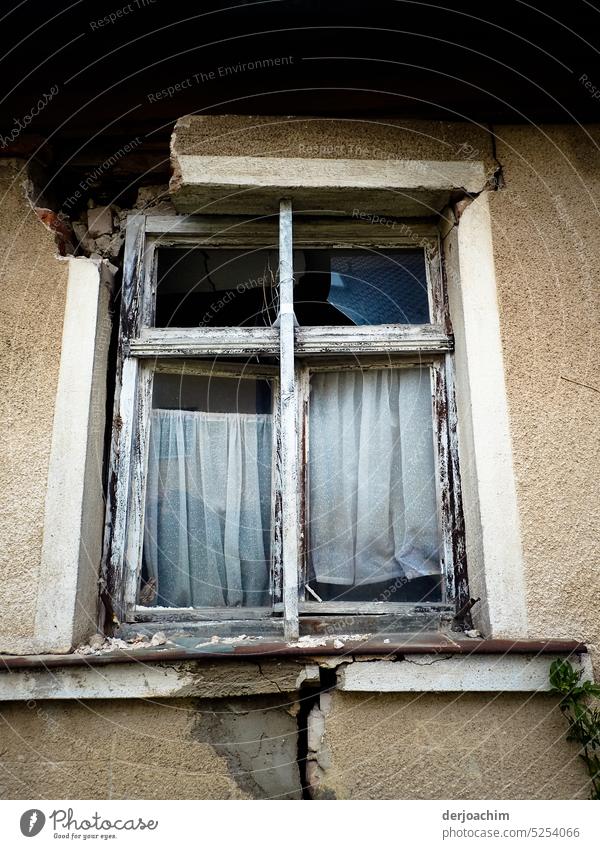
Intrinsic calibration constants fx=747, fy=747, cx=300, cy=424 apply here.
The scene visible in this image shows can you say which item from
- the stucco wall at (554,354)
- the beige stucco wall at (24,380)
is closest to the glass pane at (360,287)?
the stucco wall at (554,354)

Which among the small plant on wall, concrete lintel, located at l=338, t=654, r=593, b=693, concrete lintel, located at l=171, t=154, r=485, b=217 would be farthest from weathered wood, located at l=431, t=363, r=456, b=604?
concrete lintel, located at l=171, t=154, r=485, b=217

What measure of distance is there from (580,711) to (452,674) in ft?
1.44

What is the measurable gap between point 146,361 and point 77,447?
53 centimetres

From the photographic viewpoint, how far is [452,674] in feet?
8.42

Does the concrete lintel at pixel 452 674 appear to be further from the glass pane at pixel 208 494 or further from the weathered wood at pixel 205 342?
the weathered wood at pixel 205 342

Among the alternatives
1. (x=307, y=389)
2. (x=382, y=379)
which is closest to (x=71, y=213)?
(x=307, y=389)

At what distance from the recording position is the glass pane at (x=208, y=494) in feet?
10.0

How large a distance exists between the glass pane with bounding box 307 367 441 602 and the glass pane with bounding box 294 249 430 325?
27cm

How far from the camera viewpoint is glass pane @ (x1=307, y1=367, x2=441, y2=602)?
3.05 meters

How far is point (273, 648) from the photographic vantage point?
8.49 feet

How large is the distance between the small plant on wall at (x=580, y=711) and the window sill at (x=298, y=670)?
46 millimetres

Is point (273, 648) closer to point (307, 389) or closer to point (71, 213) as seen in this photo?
point (307, 389)

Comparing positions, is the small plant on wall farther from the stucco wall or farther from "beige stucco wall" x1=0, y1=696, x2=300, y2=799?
"beige stucco wall" x1=0, y1=696, x2=300, y2=799

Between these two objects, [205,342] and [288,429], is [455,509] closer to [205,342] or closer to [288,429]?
[288,429]
